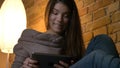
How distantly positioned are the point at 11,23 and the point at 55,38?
2.38ft

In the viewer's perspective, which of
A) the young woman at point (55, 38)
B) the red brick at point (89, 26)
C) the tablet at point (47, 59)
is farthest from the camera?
the red brick at point (89, 26)

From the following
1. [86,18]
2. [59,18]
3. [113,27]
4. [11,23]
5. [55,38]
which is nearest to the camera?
[55,38]

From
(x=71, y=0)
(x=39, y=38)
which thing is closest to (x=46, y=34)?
(x=39, y=38)

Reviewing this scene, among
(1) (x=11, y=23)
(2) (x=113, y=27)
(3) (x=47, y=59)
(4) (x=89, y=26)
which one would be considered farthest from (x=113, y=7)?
(1) (x=11, y=23)

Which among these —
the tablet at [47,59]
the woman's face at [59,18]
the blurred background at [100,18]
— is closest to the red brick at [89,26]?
the blurred background at [100,18]

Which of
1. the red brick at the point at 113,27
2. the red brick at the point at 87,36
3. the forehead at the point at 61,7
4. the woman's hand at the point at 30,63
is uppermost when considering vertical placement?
the forehead at the point at 61,7

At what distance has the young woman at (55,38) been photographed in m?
1.27

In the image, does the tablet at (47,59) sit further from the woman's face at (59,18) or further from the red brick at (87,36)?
the red brick at (87,36)

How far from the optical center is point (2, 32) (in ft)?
6.45

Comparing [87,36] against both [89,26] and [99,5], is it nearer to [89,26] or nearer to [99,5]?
Answer: [89,26]

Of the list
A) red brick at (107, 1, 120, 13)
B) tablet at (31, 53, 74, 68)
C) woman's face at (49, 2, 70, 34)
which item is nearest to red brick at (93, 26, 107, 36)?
red brick at (107, 1, 120, 13)

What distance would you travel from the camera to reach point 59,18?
1.44 metres

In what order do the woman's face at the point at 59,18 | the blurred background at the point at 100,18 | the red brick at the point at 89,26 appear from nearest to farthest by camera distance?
1. the woman's face at the point at 59,18
2. the blurred background at the point at 100,18
3. the red brick at the point at 89,26

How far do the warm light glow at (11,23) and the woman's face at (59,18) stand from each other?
53cm
